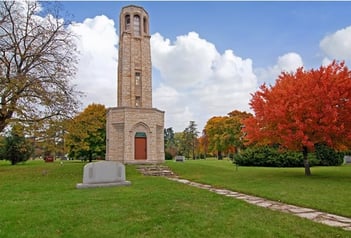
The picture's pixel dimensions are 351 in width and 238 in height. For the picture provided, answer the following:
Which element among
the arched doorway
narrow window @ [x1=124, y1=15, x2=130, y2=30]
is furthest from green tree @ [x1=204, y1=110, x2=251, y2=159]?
narrow window @ [x1=124, y1=15, x2=130, y2=30]

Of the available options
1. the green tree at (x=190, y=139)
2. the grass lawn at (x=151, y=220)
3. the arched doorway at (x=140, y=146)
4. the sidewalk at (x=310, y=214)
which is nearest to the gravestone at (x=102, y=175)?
the grass lawn at (x=151, y=220)

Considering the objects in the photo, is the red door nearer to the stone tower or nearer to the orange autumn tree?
the stone tower

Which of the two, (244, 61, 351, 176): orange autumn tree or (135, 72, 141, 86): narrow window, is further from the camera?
(135, 72, 141, 86): narrow window

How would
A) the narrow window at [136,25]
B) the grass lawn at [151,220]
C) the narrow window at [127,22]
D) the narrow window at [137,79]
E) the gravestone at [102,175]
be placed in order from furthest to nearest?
the narrow window at [127,22] → the narrow window at [136,25] → the narrow window at [137,79] → the gravestone at [102,175] → the grass lawn at [151,220]

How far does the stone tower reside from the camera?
907 inches

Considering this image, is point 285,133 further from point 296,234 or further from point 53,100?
point 53,100

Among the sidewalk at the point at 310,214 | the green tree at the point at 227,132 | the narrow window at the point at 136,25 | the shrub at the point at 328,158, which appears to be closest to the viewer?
the sidewalk at the point at 310,214

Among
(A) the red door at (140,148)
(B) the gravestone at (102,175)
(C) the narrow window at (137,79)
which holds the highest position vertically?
(C) the narrow window at (137,79)

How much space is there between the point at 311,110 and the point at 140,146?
1382cm

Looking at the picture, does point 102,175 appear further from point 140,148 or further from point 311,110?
point 140,148

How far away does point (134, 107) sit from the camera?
76.5 ft

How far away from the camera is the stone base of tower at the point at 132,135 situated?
22.8 meters

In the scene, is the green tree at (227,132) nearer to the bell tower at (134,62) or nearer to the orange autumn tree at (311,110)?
the bell tower at (134,62)

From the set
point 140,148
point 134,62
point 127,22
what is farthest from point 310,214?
point 127,22
